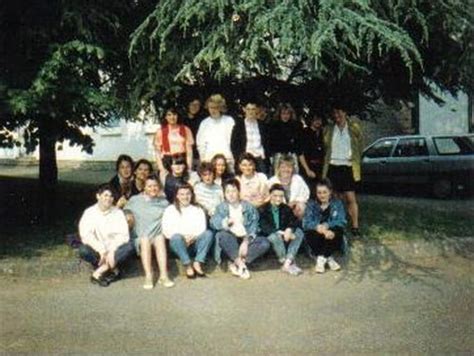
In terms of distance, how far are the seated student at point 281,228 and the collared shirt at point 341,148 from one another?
4.08ft

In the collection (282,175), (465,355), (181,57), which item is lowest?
(465,355)

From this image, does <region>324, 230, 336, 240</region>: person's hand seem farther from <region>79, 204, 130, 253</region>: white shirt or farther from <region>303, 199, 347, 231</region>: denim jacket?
<region>79, 204, 130, 253</region>: white shirt

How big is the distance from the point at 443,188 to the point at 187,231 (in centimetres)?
942

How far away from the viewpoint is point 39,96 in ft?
27.9

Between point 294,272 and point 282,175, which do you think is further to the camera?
point 282,175

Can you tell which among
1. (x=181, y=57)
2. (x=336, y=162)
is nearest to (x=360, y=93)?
(x=336, y=162)

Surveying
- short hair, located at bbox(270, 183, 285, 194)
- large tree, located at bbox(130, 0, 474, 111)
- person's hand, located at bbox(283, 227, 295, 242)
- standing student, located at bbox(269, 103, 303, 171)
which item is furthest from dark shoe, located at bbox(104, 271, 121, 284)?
standing student, located at bbox(269, 103, 303, 171)

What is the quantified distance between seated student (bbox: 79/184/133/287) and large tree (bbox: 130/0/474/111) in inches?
68.9

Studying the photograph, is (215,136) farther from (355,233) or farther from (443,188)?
(443,188)

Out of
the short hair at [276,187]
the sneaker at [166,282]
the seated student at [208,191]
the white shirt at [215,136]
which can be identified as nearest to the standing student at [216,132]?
the white shirt at [215,136]

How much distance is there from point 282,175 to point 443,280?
2405mm

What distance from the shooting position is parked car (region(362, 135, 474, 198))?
16125mm

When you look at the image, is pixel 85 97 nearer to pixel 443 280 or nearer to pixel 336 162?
pixel 336 162

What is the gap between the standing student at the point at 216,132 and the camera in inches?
369
